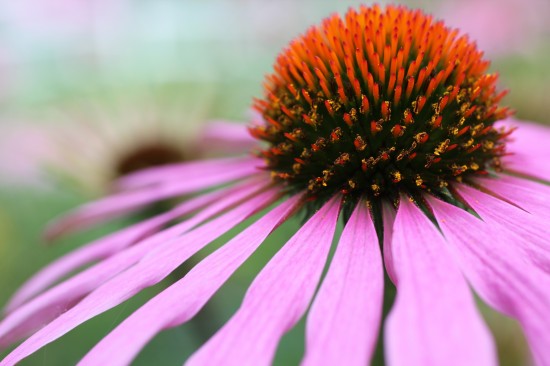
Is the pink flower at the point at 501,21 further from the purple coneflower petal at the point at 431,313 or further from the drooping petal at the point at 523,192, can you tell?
the purple coneflower petal at the point at 431,313

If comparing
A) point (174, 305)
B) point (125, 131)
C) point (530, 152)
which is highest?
point (125, 131)

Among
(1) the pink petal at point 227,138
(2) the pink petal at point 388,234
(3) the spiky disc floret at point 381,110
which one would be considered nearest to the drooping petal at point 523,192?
(3) the spiky disc floret at point 381,110

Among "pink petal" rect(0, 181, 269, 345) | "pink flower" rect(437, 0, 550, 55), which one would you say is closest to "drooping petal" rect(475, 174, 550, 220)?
"pink petal" rect(0, 181, 269, 345)

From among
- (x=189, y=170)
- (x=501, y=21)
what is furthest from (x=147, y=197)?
(x=501, y=21)

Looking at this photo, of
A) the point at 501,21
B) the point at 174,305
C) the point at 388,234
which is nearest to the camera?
the point at 174,305

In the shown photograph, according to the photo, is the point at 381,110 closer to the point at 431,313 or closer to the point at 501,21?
the point at 431,313

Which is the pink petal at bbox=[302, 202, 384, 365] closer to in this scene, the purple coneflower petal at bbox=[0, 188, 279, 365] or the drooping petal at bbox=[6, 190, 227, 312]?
the purple coneflower petal at bbox=[0, 188, 279, 365]
